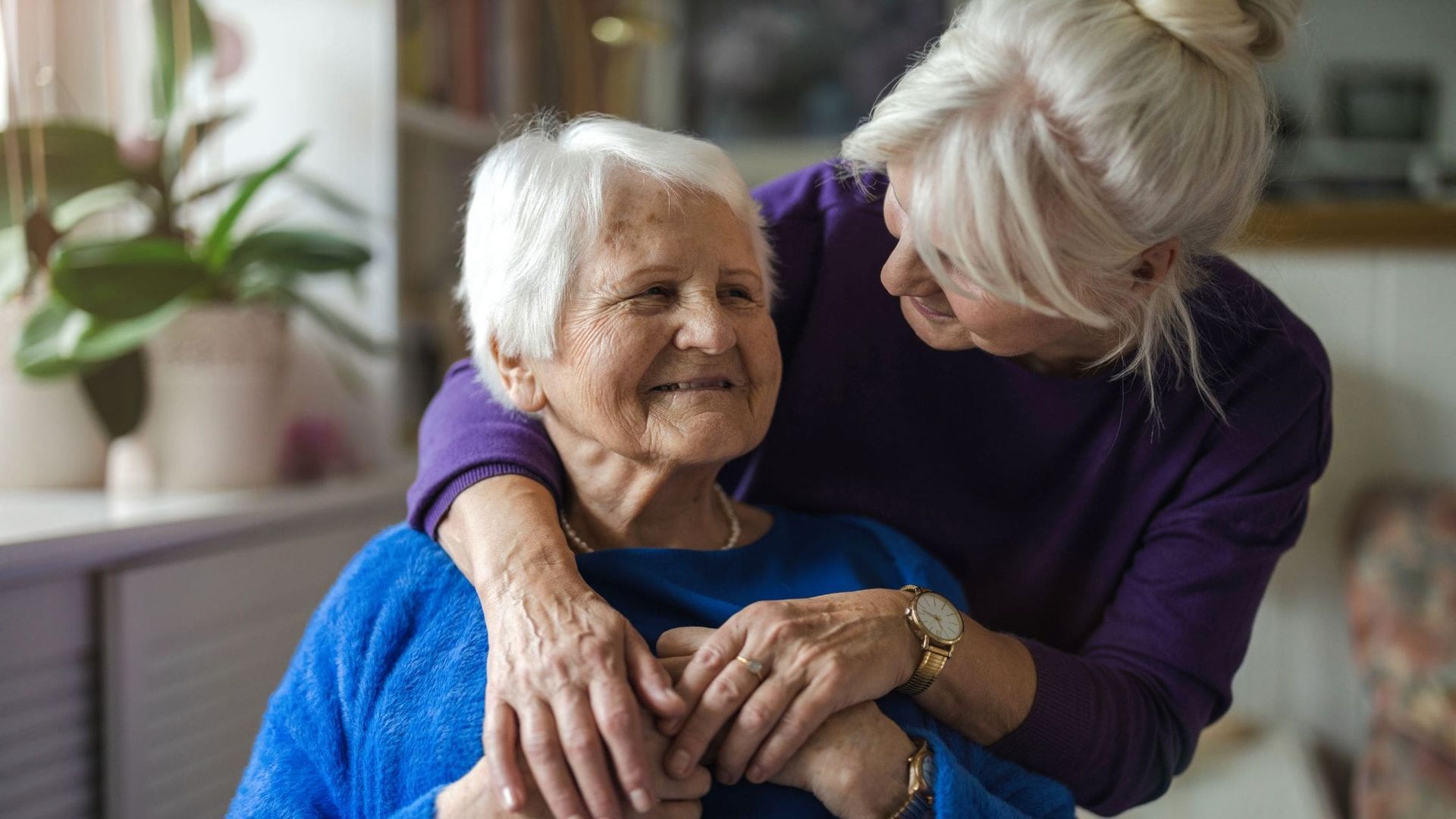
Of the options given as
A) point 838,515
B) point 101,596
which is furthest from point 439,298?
point 838,515

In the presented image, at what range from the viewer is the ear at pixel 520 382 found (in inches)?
47.1

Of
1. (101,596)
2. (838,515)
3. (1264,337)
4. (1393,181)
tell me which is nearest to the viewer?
→ (1264,337)

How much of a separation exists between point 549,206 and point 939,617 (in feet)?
1.85

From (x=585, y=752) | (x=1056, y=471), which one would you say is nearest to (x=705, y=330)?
(x=585, y=752)

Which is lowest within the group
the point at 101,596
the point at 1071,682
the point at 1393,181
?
the point at 101,596

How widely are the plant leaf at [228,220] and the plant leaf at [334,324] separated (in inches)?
5.7

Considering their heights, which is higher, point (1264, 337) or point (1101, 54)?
point (1101, 54)

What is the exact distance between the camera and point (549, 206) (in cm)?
112

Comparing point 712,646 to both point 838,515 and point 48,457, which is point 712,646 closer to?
point 838,515

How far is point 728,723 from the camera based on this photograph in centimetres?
98

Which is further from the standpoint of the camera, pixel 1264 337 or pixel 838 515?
pixel 838 515

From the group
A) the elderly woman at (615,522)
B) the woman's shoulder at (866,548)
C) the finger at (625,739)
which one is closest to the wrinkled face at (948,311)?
the elderly woman at (615,522)

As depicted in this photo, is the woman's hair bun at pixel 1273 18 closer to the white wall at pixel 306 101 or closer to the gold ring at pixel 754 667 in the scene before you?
the gold ring at pixel 754 667

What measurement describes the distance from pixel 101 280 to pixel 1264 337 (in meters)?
1.59
